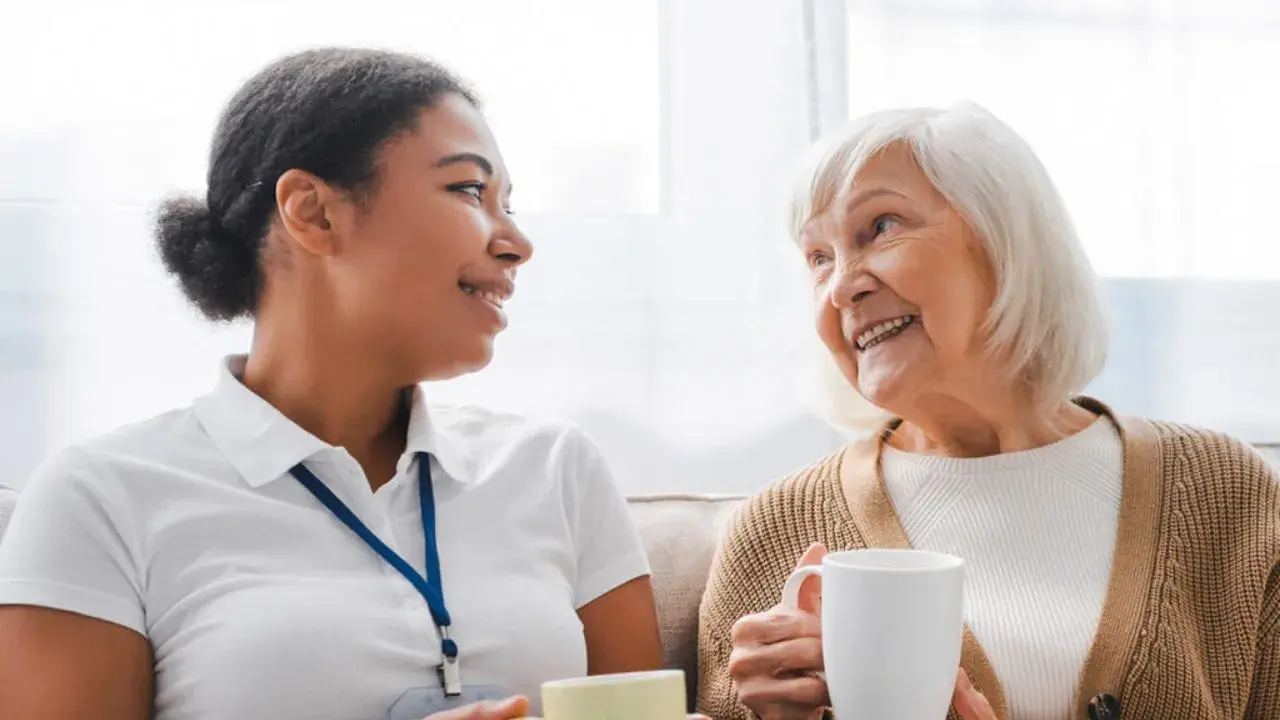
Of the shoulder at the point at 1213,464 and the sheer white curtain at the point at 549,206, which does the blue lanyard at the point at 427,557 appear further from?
the shoulder at the point at 1213,464

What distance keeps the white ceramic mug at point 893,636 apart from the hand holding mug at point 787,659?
0.47 feet

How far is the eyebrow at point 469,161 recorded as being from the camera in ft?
3.82

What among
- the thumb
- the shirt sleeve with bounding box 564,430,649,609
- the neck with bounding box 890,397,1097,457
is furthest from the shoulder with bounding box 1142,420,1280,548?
the shirt sleeve with bounding box 564,430,649,609

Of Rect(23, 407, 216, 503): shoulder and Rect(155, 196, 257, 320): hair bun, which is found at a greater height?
Rect(155, 196, 257, 320): hair bun

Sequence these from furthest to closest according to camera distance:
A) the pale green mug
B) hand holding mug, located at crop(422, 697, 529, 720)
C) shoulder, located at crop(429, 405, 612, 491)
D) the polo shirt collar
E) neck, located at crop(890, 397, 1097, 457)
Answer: neck, located at crop(890, 397, 1097, 457) → shoulder, located at crop(429, 405, 612, 491) → the polo shirt collar → hand holding mug, located at crop(422, 697, 529, 720) → the pale green mug

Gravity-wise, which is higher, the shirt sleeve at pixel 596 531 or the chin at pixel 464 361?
the chin at pixel 464 361

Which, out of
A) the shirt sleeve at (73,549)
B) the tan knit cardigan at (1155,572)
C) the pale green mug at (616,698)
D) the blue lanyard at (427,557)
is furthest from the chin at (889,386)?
the shirt sleeve at (73,549)

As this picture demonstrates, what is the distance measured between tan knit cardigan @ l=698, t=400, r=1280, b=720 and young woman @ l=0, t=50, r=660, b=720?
142 mm

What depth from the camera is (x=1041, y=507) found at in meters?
1.28

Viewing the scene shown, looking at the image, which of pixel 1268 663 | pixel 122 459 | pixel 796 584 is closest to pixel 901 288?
pixel 796 584

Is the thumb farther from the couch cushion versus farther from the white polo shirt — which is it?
the couch cushion

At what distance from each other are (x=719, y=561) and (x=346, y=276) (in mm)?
526

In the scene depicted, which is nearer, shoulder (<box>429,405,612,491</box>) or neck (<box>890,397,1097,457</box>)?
shoulder (<box>429,405,612,491</box>)

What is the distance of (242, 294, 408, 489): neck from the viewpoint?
1180 mm
